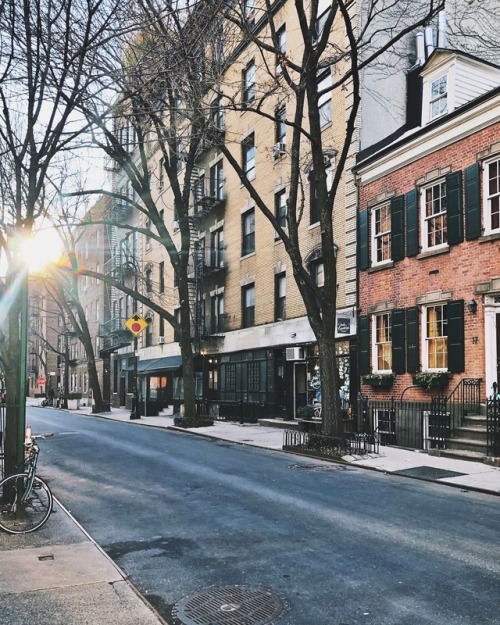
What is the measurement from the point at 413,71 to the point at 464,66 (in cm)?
404

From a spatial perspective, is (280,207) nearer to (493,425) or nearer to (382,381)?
(382,381)

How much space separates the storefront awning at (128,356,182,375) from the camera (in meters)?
32.7

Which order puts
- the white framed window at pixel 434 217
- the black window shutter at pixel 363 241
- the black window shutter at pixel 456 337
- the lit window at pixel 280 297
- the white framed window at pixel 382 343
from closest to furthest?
the black window shutter at pixel 456 337
the white framed window at pixel 434 217
the white framed window at pixel 382 343
the black window shutter at pixel 363 241
the lit window at pixel 280 297

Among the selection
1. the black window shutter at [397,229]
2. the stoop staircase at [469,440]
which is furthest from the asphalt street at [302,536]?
the black window shutter at [397,229]

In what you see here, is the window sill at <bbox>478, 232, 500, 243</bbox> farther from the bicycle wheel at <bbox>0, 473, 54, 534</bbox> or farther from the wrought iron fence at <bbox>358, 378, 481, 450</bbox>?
the bicycle wheel at <bbox>0, 473, 54, 534</bbox>

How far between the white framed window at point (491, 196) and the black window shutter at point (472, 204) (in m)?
0.17

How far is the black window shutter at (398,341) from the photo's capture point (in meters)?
17.9

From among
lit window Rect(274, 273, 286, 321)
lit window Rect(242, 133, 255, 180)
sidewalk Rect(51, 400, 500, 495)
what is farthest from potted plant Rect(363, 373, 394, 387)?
lit window Rect(242, 133, 255, 180)

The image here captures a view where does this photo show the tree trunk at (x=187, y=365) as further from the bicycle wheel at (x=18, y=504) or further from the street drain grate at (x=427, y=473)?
the bicycle wheel at (x=18, y=504)

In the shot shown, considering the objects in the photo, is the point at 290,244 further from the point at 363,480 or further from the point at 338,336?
the point at 363,480

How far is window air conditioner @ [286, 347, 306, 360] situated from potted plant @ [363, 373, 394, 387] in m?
3.77

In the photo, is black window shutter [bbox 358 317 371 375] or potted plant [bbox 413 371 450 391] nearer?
potted plant [bbox 413 371 450 391]

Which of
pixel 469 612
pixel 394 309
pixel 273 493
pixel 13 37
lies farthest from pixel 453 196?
pixel 469 612

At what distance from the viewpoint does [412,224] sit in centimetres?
1780
